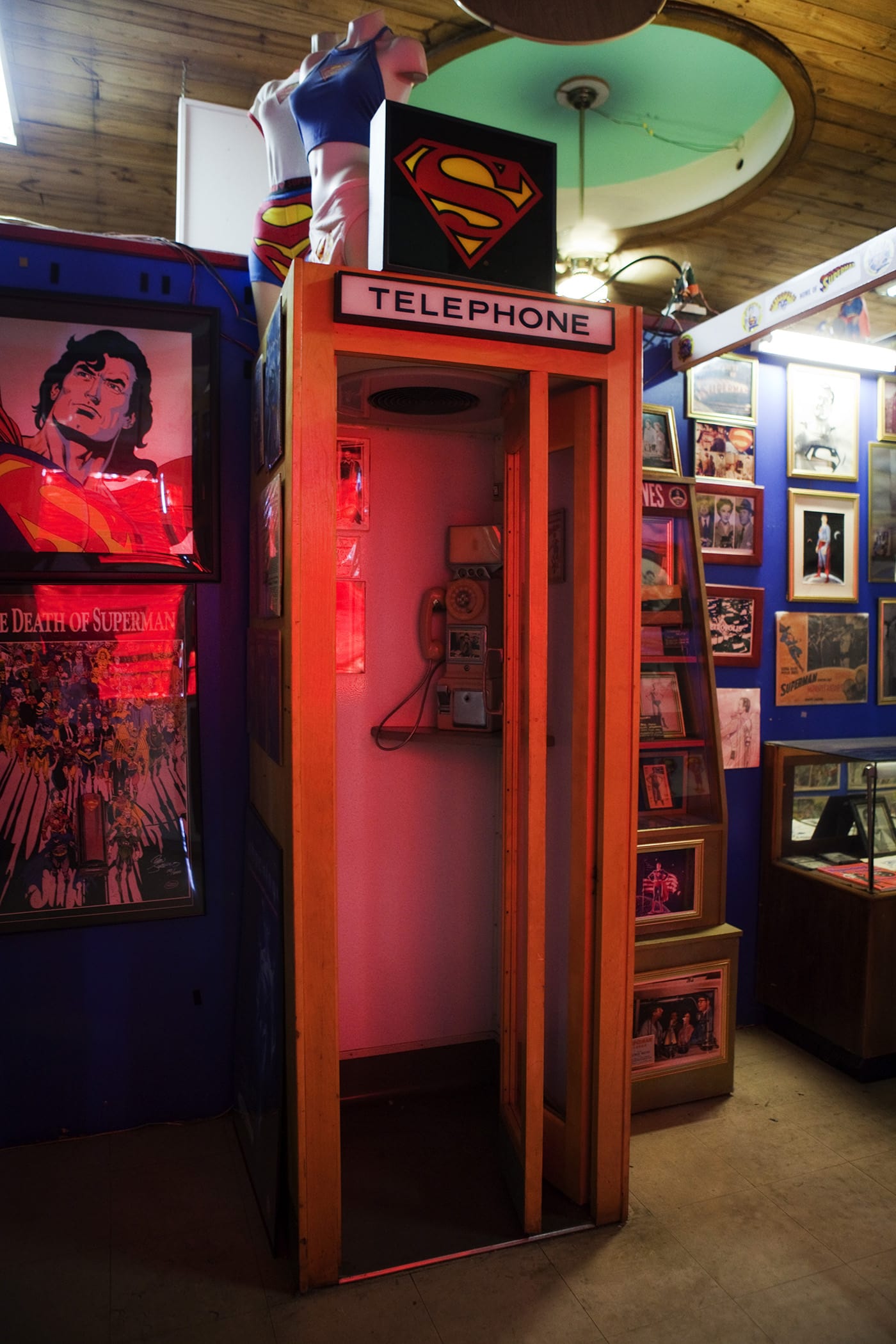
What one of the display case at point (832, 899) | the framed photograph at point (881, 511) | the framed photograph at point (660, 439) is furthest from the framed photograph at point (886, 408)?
the display case at point (832, 899)

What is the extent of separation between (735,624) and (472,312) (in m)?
2.11

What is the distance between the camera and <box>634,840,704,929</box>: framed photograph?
10.8 feet

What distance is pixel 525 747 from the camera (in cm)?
257

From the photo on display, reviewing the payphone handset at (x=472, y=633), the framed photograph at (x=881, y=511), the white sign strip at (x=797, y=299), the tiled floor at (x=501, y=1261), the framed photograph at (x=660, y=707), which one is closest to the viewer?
the tiled floor at (x=501, y=1261)

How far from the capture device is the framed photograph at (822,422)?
3938mm

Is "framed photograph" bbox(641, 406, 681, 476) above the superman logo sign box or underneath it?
underneath

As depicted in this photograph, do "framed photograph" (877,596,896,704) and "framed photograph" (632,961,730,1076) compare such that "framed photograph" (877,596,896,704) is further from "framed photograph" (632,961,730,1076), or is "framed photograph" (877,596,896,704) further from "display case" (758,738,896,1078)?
"framed photograph" (632,961,730,1076)

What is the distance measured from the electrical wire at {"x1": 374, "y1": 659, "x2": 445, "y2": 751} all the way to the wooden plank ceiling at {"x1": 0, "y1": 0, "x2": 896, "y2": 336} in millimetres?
2538

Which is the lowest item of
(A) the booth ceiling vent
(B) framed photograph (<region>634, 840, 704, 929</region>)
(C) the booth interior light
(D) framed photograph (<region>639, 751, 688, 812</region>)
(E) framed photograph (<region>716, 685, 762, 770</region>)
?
(B) framed photograph (<region>634, 840, 704, 929</region>)

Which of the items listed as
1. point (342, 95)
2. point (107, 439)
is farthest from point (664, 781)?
point (342, 95)

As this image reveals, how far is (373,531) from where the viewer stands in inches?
128

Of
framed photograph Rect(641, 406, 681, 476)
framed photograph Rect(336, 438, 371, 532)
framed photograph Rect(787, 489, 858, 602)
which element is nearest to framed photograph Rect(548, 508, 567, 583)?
framed photograph Rect(336, 438, 371, 532)

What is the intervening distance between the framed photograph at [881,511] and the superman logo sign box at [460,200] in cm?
241

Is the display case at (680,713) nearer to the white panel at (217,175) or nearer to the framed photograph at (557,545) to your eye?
the framed photograph at (557,545)
